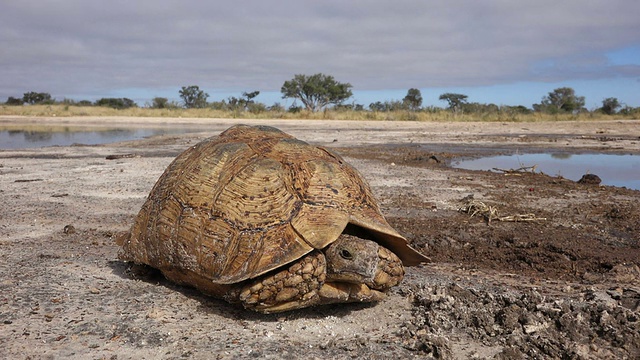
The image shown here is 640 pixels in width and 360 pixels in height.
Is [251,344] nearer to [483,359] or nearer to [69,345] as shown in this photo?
[69,345]

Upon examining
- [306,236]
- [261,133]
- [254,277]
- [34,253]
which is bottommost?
[34,253]

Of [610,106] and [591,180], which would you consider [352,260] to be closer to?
[591,180]

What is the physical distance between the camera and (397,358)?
379cm

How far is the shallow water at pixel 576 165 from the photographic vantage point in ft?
42.4

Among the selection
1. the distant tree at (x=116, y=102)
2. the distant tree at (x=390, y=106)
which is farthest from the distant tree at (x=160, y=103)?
the distant tree at (x=390, y=106)

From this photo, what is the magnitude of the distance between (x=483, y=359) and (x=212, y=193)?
7.85 ft

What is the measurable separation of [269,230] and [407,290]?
1.41 metres

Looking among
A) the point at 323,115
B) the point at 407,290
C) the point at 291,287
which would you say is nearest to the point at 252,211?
the point at 291,287

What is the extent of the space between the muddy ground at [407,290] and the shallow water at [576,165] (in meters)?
2.45

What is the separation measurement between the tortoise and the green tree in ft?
191

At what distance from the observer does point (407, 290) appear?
494 cm

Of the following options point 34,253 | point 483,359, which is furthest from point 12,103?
point 483,359

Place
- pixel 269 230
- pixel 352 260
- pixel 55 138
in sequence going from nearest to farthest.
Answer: pixel 352 260
pixel 269 230
pixel 55 138

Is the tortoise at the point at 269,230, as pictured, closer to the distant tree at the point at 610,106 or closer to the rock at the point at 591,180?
the rock at the point at 591,180
